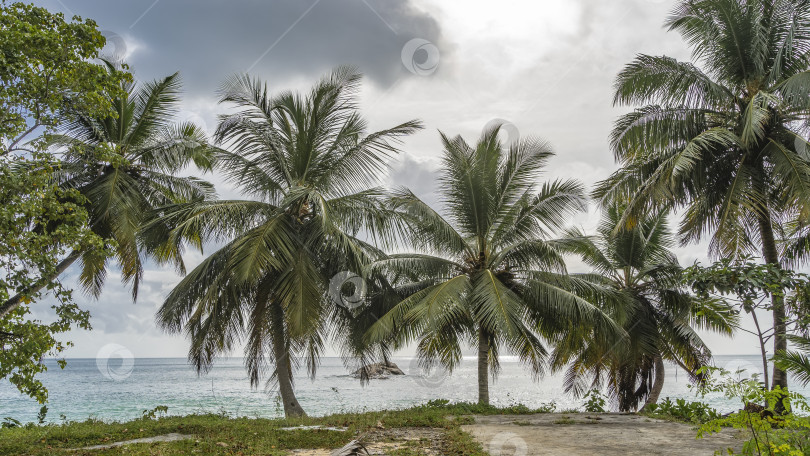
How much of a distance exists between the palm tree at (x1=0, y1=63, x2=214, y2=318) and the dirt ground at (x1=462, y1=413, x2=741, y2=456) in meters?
9.21

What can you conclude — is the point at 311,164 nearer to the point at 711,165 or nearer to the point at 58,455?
the point at 58,455

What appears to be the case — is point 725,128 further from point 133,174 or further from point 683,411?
point 133,174

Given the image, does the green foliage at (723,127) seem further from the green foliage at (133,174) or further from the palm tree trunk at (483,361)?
the green foliage at (133,174)

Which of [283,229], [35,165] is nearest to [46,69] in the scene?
[35,165]

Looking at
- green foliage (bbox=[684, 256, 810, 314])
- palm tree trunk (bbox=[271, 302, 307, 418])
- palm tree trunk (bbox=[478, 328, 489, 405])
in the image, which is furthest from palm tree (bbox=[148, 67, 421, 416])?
green foliage (bbox=[684, 256, 810, 314])

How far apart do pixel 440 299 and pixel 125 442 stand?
633 cm

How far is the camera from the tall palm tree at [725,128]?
A: 11148 mm

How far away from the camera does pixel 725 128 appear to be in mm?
11602

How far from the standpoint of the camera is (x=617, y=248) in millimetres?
16672

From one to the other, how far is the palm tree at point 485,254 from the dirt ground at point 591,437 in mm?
2667

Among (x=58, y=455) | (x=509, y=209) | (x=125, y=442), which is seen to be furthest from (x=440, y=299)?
(x=58, y=455)

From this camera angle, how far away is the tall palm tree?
11148 millimetres

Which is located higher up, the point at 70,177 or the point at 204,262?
the point at 70,177

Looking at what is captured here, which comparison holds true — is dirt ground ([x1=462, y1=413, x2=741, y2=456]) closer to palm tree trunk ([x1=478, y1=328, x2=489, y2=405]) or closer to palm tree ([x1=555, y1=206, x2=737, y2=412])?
palm tree trunk ([x1=478, y1=328, x2=489, y2=405])
